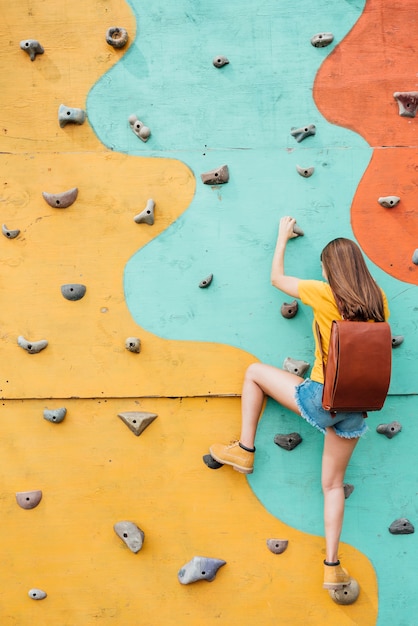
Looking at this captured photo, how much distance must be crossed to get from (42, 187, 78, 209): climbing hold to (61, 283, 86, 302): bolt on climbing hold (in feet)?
1.11

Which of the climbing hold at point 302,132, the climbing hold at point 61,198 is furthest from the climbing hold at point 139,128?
the climbing hold at point 302,132

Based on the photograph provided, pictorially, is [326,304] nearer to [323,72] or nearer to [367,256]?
[367,256]

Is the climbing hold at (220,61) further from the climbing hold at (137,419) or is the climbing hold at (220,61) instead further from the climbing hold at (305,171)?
the climbing hold at (137,419)

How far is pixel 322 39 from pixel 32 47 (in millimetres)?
1211

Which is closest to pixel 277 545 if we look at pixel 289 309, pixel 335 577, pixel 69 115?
pixel 335 577

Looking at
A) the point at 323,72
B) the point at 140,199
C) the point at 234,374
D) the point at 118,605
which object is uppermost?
the point at 323,72

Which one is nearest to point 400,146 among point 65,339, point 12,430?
point 65,339

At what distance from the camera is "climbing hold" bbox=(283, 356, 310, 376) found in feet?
8.14

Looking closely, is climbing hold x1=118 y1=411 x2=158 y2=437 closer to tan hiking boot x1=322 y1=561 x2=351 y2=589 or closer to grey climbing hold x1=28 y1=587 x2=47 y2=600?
grey climbing hold x1=28 y1=587 x2=47 y2=600

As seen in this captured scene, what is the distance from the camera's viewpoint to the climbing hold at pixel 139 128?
2.53 m

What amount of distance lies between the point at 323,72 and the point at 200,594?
225cm

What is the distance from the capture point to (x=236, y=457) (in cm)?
242

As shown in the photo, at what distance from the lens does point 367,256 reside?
2.52 meters

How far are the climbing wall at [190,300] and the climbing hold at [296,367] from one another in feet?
0.15
